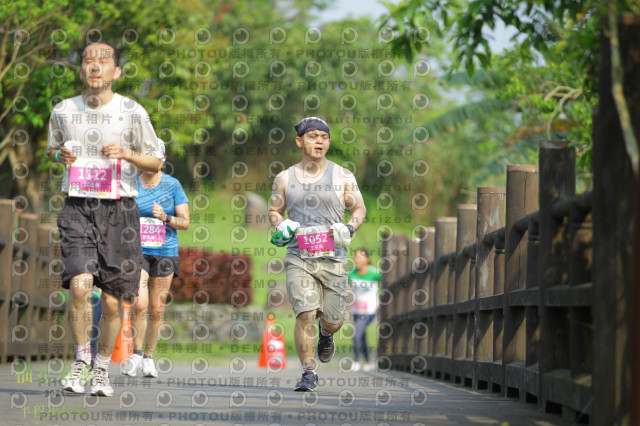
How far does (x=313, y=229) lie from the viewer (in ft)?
26.2

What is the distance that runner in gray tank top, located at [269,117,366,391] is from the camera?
26.4 ft

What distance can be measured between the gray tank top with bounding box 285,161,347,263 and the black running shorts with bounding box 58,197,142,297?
51.1 inches

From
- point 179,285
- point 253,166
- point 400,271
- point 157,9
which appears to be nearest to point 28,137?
point 157,9

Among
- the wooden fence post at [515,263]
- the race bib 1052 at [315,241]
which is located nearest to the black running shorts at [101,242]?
the race bib 1052 at [315,241]

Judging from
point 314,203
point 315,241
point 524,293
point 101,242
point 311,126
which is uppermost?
point 311,126

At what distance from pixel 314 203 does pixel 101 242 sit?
1.63 m

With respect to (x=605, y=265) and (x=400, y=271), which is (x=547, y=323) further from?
(x=400, y=271)

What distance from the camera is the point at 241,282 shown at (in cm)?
3441

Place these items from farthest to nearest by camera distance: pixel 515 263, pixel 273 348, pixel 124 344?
pixel 273 348 < pixel 124 344 < pixel 515 263

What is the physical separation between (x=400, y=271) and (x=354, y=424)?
1151 cm

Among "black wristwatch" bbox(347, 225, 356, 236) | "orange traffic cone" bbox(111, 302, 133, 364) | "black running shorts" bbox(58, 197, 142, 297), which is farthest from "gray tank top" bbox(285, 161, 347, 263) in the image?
"orange traffic cone" bbox(111, 302, 133, 364)

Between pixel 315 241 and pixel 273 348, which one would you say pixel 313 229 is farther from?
pixel 273 348

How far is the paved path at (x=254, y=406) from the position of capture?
5648 millimetres

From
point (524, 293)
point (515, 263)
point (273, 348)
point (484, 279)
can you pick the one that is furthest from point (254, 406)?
point (273, 348)
